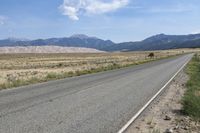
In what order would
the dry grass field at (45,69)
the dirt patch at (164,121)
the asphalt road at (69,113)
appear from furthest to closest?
the dry grass field at (45,69) → the dirt patch at (164,121) → the asphalt road at (69,113)

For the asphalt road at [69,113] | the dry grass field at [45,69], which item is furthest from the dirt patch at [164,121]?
the dry grass field at [45,69]

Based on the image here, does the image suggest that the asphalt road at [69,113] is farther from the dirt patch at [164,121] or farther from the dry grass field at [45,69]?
the dry grass field at [45,69]

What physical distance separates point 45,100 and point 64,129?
17.4 feet

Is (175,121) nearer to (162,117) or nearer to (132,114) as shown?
(162,117)

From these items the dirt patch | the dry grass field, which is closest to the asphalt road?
the dirt patch

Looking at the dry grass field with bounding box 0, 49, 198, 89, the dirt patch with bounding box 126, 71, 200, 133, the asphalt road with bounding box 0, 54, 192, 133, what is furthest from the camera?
the dry grass field with bounding box 0, 49, 198, 89

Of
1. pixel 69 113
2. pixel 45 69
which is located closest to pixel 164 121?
pixel 69 113

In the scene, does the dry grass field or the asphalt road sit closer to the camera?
the asphalt road

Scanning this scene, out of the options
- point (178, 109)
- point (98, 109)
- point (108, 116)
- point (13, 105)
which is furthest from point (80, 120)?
point (178, 109)

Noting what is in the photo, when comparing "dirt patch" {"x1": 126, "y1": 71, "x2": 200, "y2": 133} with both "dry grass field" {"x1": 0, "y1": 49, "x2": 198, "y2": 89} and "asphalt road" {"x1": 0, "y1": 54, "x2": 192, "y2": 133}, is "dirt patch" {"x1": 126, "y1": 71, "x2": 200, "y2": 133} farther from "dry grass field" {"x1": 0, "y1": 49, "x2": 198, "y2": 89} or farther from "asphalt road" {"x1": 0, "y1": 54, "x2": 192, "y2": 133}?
"dry grass field" {"x1": 0, "y1": 49, "x2": 198, "y2": 89}

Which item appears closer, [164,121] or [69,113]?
[164,121]

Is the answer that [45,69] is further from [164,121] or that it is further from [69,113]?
[164,121]

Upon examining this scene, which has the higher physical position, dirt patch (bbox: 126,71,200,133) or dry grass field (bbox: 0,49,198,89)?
dirt patch (bbox: 126,71,200,133)

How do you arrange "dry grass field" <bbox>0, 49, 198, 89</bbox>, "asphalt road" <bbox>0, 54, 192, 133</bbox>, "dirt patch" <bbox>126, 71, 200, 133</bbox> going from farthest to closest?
"dry grass field" <bbox>0, 49, 198, 89</bbox> < "dirt patch" <bbox>126, 71, 200, 133</bbox> < "asphalt road" <bbox>0, 54, 192, 133</bbox>
